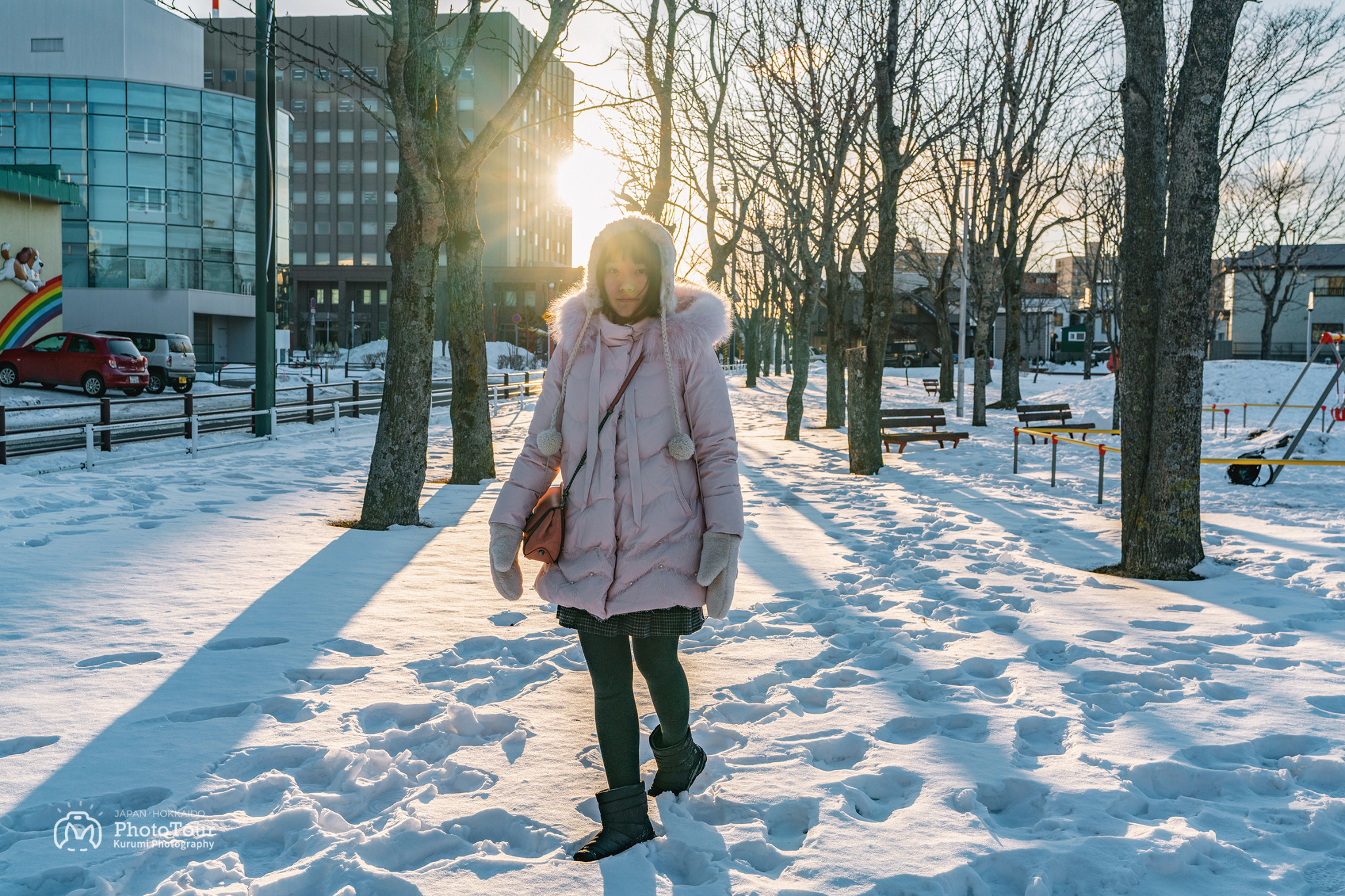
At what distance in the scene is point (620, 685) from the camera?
3037 millimetres

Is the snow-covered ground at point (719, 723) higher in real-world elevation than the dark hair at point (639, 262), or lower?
lower

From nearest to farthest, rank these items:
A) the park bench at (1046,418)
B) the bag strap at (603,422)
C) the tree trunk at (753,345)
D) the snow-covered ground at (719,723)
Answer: the snow-covered ground at (719,723), the bag strap at (603,422), the park bench at (1046,418), the tree trunk at (753,345)

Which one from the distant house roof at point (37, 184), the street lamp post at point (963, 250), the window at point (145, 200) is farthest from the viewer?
the window at point (145, 200)

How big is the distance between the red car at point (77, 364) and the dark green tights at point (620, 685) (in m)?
26.8

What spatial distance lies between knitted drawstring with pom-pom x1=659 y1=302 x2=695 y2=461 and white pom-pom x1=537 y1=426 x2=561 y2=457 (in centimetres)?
37

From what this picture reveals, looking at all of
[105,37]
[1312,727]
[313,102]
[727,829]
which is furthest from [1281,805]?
[313,102]

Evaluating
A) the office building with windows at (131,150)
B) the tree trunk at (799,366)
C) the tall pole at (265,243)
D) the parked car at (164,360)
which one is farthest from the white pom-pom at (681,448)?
the office building with windows at (131,150)

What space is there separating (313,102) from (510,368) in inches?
1746

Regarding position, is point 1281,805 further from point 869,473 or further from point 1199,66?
Answer: point 869,473

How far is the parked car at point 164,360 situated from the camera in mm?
29156

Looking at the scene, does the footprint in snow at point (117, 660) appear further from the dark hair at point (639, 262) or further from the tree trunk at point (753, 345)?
the tree trunk at point (753, 345)

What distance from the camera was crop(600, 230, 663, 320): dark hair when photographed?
3104 mm

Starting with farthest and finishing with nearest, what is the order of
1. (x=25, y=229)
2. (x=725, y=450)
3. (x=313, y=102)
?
1. (x=313, y=102)
2. (x=25, y=229)
3. (x=725, y=450)

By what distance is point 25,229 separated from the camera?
1115 inches
